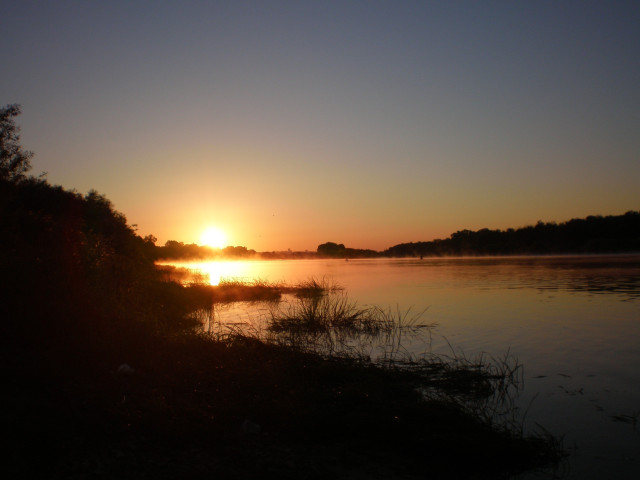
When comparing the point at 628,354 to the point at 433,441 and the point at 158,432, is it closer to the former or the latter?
the point at 433,441

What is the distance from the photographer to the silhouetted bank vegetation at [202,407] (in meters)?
6.80

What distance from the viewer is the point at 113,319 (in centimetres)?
1351

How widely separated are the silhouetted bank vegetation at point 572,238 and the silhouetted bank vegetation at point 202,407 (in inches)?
5933

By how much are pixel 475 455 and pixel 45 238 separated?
18743mm

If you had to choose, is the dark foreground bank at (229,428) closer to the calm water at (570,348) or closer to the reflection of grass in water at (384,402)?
the reflection of grass in water at (384,402)

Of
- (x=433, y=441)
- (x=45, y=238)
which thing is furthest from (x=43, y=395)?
(x=45, y=238)

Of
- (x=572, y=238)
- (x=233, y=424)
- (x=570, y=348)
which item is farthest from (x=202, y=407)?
(x=572, y=238)

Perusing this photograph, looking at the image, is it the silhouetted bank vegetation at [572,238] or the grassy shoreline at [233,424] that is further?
the silhouetted bank vegetation at [572,238]

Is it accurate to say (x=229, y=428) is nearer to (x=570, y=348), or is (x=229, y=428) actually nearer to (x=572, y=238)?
(x=570, y=348)

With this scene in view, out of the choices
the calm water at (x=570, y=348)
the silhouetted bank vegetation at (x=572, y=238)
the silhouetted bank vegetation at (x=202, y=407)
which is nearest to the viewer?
the silhouetted bank vegetation at (x=202, y=407)

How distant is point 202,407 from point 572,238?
6549 inches

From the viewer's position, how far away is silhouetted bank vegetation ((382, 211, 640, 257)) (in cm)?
13612

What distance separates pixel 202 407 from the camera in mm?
8391

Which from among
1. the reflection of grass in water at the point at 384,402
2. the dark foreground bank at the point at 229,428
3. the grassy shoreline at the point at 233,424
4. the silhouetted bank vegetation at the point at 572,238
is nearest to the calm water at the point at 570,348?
the reflection of grass in water at the point at 384,402
